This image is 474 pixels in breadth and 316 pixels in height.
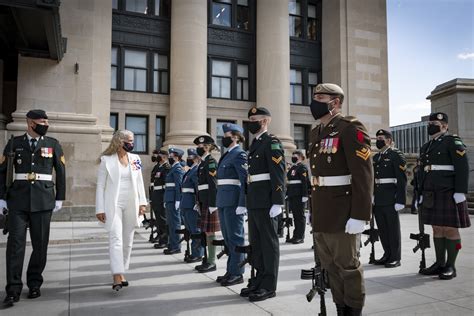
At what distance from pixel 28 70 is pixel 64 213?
15.5ft

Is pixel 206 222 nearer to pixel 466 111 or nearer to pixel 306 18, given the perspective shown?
pixel 466 111

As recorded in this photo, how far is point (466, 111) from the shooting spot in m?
19.2

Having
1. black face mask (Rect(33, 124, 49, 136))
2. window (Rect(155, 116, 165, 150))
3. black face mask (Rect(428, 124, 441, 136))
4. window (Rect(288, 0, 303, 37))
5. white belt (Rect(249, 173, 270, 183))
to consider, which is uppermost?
window (Rect(288, 0, 303, 37))

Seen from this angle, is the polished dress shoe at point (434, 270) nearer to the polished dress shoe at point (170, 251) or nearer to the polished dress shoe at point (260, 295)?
the polished dress shoe at point (260, 295)

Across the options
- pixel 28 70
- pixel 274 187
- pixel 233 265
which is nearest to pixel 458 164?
pixel 274 187

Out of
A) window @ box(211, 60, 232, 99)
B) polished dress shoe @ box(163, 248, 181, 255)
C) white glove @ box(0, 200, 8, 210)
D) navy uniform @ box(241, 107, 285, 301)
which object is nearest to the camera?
navy uniform @ box(241, 107, 285, 301)

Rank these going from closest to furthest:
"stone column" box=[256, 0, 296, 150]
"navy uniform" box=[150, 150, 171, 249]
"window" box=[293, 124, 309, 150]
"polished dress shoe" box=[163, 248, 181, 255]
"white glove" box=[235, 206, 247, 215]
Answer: "white glove" box=[235, 206, 247, 215] < "polished dress shoe" box=[163, 248, 181, 255] < "navy uniform" box=[150, 150, 171, 249] < "stone column" box=[256, 0, 296, 150] < "window" box=[293, 124, 309, 150]

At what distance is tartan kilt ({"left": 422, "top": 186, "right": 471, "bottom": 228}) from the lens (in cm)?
623

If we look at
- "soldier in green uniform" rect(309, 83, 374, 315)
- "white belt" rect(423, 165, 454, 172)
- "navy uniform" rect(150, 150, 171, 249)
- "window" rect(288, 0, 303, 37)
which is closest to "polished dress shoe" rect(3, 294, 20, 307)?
"soldier in green uniform" rect(309, 83, 374, 315)

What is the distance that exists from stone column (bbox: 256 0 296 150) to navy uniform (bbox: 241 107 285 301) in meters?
15.9

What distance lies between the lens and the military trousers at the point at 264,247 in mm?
5270

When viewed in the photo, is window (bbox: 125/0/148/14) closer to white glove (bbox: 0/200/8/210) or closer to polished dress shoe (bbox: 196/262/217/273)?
polished dress shoe (bbox: 196/262/217/273)

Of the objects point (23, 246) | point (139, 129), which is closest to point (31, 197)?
point (23, 246)

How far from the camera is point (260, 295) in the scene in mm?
5062
